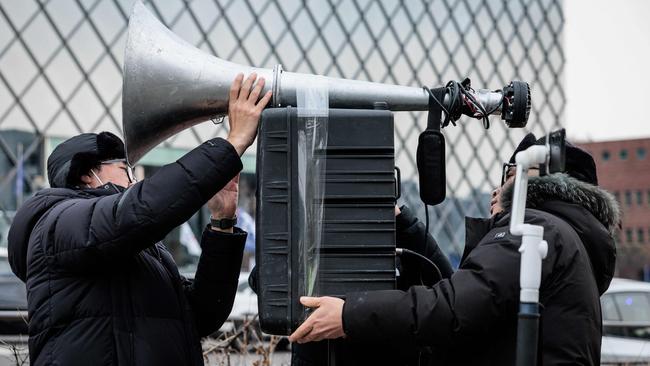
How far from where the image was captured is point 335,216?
2.84 metres

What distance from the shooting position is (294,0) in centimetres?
3766

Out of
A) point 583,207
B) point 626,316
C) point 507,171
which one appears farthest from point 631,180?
point 583,207

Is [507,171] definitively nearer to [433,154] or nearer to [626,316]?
[433,154]

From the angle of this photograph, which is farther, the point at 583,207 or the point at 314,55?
the point at 314,55

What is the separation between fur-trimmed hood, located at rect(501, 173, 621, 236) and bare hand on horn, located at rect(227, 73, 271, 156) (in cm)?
91

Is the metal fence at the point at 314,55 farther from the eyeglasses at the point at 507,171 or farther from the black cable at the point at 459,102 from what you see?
the black cable at the point at 459,102

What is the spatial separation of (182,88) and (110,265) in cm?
65

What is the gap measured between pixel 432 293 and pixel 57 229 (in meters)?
1.26

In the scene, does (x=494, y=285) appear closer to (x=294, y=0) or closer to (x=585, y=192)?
(x=585, y=192)

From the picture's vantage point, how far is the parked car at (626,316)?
10.9 meters

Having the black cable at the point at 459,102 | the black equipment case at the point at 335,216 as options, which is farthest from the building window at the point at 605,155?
the black equipment case at the point at 335,216

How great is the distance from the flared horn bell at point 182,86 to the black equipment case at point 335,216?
16 centimetres

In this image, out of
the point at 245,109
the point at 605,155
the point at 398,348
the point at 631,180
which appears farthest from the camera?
the point at 605,155

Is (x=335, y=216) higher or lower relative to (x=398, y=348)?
higher
